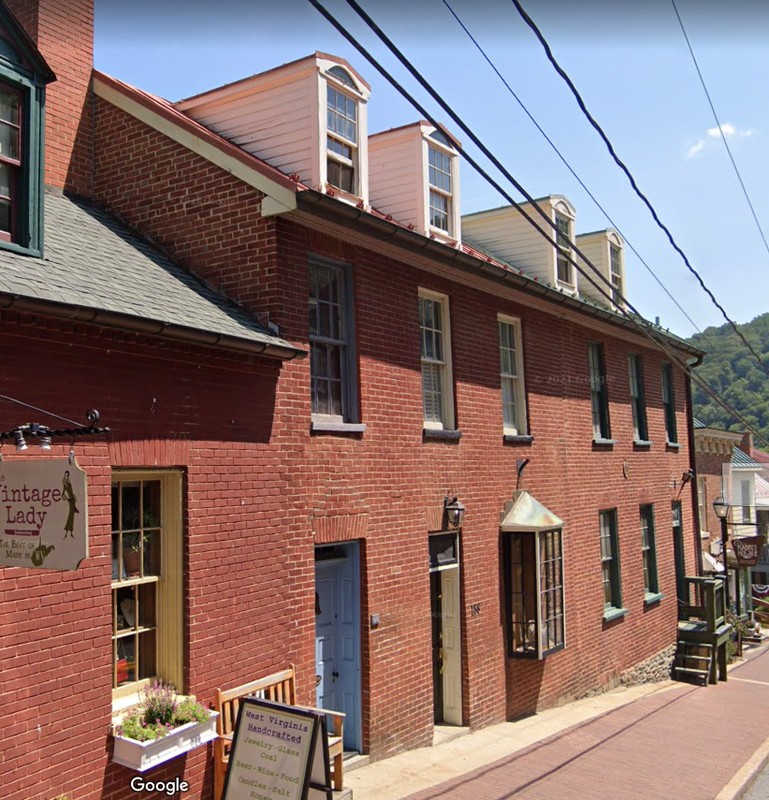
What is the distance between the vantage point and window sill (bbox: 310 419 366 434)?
930cm

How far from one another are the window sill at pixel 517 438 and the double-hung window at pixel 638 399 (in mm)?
5640

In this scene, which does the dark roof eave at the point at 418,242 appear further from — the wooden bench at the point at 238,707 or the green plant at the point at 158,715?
the green plant at the point at 158,715

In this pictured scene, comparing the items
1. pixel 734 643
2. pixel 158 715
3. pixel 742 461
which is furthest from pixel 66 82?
pixel 742 461

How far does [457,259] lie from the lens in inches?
445

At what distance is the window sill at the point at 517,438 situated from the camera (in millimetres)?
12906

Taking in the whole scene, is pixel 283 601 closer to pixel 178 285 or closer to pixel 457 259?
pixel 178 285

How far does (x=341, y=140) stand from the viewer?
10.4 m

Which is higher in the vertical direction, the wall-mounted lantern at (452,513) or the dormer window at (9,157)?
the dormer window at (9,157)

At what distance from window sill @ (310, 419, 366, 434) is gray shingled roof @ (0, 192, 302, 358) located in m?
0.97

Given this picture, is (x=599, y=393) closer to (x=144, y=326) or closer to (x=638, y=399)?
(x=638, y=399)

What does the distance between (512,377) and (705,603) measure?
774 cm

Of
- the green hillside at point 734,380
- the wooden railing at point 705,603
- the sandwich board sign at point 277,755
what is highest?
the green hillside at point 734,380

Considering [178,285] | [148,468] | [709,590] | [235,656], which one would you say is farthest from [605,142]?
[709,590]

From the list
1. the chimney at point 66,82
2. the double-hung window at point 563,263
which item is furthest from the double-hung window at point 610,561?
the chimney at point 66,82
